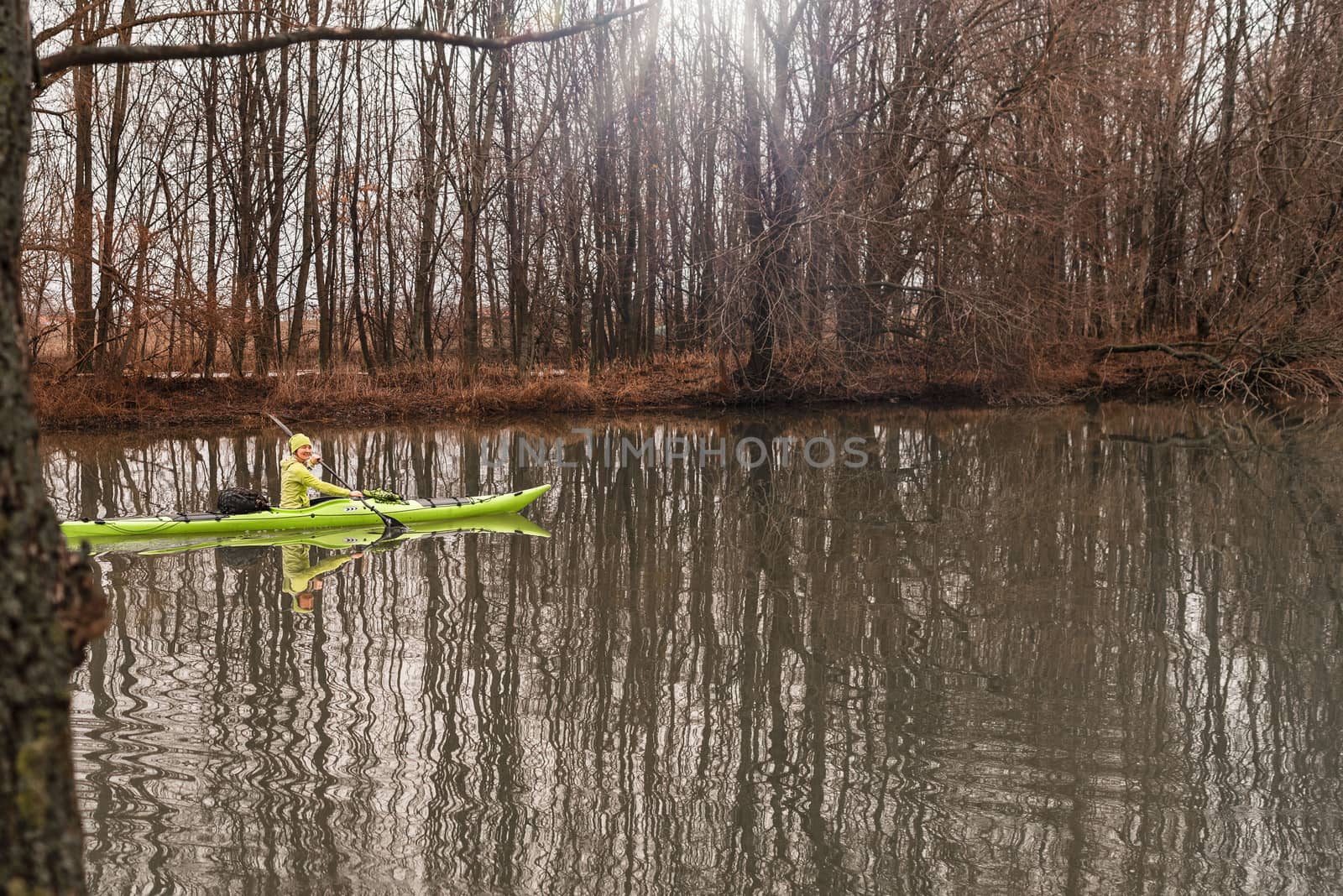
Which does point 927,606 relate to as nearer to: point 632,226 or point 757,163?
point 757,163

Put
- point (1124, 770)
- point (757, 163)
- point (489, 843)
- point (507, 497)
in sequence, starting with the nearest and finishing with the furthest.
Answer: point (489, 843)
point (1124, 770)
point (507, 497)
point (757, 163)

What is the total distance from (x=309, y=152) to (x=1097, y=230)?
15350 mm

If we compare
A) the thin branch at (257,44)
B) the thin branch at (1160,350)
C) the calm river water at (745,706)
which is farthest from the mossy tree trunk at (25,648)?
the thin branch at (1160,350)

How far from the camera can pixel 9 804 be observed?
1511 mm

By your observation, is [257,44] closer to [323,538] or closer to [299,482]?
[323,538]

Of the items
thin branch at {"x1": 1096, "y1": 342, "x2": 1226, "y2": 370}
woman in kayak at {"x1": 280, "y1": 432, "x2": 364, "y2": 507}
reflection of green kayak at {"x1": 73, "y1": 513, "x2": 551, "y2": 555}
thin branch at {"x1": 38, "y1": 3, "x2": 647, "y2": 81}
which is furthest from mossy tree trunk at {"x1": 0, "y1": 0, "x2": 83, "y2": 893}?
thin branch at {"x1": 1096, "y1": 342, "x2": 1226, "y2": 370}

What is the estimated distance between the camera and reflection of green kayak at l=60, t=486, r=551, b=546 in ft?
30.3

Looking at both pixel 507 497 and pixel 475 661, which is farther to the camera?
pixel 507 497

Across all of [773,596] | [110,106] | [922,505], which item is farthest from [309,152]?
[773,596]

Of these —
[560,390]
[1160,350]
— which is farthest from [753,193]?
[1160,350]

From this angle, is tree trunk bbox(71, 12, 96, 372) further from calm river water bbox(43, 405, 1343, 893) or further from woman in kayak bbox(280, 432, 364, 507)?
calm river water bbox(43, 405, 1343, 893)

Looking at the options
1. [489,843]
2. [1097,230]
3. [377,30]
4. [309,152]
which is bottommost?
[489,843]

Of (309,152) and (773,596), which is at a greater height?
(309,152)

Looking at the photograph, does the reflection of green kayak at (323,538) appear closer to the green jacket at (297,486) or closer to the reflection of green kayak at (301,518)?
the reflection of green kayak at (301,518)
